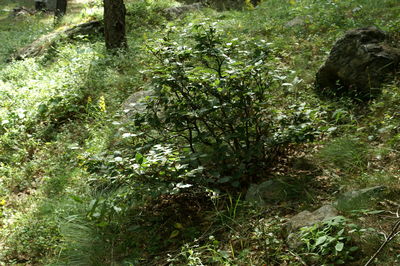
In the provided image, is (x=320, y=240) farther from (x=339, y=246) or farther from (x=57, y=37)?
(x=57, y=37)

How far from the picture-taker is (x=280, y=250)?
2.67m

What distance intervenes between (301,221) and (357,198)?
50cm

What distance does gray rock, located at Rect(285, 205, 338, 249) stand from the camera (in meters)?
2.65

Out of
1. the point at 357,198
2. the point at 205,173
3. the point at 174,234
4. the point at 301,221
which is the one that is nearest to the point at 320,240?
the point at 301,221

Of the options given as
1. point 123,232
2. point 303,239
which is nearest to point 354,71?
point 303,239

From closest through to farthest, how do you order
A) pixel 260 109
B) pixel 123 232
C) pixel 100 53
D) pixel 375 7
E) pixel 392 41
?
pixel 123 232 < pixel 260 109 < pixel 392 41 < pixel 375 7 < pixel 100 53

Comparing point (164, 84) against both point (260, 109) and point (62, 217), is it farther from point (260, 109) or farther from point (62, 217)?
point (62, 217)

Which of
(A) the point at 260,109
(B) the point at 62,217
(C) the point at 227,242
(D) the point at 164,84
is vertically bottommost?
(B) the point at 62,217

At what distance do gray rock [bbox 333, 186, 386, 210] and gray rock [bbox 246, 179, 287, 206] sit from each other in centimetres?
57

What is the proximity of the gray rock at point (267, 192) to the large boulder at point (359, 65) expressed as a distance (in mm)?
1975

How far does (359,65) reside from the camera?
4742mm

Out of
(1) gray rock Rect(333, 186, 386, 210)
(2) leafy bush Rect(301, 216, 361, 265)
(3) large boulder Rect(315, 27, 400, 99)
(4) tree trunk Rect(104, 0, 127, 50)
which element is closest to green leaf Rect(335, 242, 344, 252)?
(2) leafy bush Rect(301, 216, 361, 265)

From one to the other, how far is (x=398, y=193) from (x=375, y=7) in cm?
606

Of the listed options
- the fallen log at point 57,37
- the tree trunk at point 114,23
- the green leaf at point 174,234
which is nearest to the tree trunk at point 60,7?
the fallen log at point 57,37
